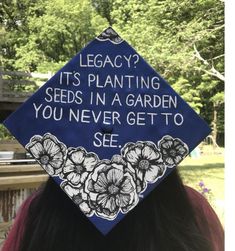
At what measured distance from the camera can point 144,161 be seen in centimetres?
104

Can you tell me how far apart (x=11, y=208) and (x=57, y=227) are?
121 inches

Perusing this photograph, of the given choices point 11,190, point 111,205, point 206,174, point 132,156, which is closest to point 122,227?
point 111,205

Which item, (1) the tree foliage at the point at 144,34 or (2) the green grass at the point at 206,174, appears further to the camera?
(1) the tree foliage at the point at 144,34

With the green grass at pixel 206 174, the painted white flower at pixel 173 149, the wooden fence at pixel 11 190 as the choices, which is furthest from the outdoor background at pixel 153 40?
the painted white flower at pixel 173 149

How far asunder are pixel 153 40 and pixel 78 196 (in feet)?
47.3

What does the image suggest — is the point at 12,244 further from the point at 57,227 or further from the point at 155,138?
the point at 155,138

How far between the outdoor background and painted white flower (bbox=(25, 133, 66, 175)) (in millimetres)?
7169

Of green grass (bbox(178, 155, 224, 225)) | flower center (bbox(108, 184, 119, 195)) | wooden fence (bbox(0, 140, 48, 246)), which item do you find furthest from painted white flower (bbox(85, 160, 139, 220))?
green grass (bbox(178, 155, 224, 225))

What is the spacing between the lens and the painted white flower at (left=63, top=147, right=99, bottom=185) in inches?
40.3

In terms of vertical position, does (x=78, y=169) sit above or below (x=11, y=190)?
above

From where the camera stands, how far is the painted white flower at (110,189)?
102cm

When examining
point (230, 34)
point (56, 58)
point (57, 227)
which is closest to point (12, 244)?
point (57, 227)

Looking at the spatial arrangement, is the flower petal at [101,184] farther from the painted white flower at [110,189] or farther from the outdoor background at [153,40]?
the outdoor background at [153,40]

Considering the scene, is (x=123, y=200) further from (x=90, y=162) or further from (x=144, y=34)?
(x=144, y=34)
